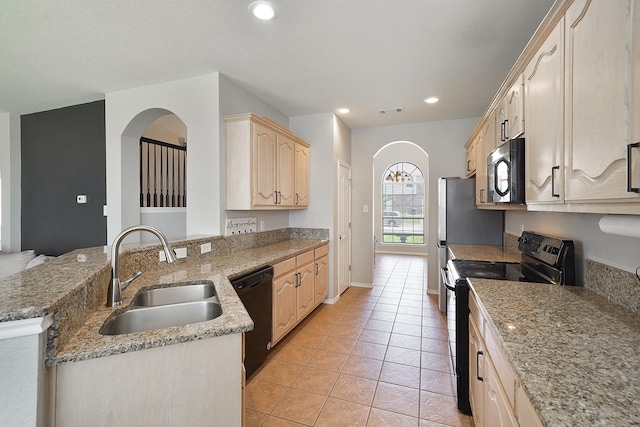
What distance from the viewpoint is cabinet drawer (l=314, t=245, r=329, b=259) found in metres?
3.61

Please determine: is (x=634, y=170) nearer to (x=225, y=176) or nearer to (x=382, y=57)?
(x=382, y=57)

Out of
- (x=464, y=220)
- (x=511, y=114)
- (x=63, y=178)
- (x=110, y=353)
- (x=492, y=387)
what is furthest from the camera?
(x=63, y=178)

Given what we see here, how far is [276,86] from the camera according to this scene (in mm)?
3145

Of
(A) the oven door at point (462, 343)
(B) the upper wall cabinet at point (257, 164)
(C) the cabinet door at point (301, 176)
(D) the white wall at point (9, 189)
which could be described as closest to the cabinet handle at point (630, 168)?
(A) the oven door at point (462, 343)

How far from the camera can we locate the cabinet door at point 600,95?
0.89 m

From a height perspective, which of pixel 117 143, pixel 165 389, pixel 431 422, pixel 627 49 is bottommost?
pixel 431 422

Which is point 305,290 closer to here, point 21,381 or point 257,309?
point 257,309

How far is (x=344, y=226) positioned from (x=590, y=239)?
3072 millimetres

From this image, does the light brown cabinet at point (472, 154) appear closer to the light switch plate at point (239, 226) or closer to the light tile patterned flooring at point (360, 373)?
the light tile patterned flooring at point (360, 373)

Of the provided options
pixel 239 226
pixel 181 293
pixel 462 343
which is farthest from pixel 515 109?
pixel 239 226

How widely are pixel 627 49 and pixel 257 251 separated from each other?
2.82 meters

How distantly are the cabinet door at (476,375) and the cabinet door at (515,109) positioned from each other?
1.26m

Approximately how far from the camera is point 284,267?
2.78 meters

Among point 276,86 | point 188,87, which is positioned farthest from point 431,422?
point 188,87
